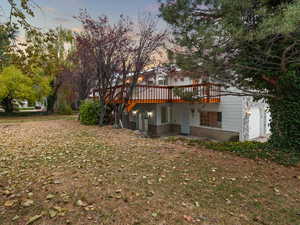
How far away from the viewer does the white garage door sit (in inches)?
406

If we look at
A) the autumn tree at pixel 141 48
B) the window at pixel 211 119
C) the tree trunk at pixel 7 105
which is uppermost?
the autumn tree at pixel 141 48

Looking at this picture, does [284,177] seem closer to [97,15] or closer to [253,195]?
[253,195]

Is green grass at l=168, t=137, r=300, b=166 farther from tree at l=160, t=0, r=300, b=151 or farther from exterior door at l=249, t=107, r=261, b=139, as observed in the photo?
exterior door at l=249, t=107, r=261, b=139

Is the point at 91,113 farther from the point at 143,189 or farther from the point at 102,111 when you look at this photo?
the point at 143,189

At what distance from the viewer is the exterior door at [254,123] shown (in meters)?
10.3

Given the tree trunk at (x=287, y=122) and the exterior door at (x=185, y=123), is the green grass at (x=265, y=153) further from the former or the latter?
the exterior door at (x=185, y=123)

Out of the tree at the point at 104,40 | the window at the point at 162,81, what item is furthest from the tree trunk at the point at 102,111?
the window at the point at 162,81

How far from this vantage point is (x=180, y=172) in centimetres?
353

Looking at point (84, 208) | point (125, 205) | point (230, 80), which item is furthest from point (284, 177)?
point (84, 208)

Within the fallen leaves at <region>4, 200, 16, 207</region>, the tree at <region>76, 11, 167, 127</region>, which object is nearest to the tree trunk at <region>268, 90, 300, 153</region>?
the tree at <region>76, 11, 167, 127</region>

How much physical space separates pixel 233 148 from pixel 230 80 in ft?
7.65

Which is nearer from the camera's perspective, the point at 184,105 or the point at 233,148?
the point at 233,148

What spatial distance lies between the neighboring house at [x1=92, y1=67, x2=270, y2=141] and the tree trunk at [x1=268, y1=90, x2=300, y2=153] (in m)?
3.26

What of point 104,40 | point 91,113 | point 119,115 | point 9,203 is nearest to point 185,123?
point 119,115
